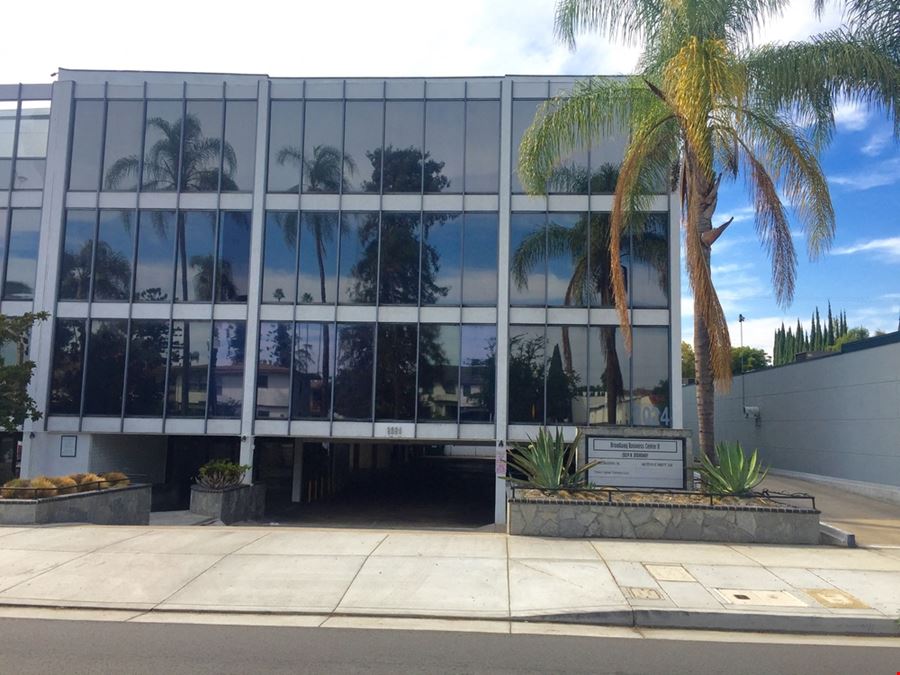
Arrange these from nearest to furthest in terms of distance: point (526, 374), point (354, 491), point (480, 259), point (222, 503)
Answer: point (222, 503), point (526, 374), point (480, 259), point (354, 491)

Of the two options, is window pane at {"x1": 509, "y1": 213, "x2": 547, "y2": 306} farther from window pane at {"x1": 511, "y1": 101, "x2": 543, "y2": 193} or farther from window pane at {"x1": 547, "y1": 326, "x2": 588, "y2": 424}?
window pane at {"x1": 511, "y1": 101, "x2": 543, "y2": 193}

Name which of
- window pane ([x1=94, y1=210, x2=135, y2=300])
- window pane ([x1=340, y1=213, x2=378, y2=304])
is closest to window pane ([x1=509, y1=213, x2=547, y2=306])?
window pane ([x1=340, y1=213, x2=378, y2=304])

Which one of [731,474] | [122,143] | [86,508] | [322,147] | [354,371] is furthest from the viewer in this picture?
[122,143]

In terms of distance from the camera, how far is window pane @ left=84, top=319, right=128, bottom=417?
20.8 m

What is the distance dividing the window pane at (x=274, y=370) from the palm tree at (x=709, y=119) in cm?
859

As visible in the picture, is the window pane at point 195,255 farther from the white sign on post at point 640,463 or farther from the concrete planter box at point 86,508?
the white sign on post at point 640,463

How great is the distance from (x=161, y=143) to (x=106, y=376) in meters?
6.85

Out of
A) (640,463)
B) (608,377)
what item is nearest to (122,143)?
(608,377)

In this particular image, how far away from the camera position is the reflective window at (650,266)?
20.1 metres

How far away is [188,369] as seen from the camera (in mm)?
20766

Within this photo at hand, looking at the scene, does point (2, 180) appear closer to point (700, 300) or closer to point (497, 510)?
point (497, 510)

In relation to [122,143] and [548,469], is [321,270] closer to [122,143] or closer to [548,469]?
[122,143]

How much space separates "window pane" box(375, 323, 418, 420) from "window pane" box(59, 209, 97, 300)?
8.66 metres

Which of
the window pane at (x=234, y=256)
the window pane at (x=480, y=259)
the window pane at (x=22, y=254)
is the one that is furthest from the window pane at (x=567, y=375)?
the window pane at (x=22, y=254)
